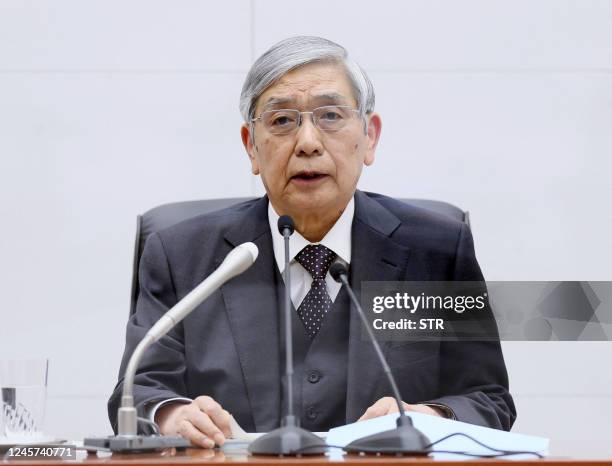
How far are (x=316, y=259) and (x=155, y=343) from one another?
0.37m

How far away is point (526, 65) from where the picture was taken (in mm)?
2613

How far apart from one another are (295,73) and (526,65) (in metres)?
0.97

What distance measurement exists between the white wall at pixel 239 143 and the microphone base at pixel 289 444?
4.96 feet

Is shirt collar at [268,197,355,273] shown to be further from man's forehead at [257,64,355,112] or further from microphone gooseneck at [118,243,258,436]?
microphone gooseneck at [118,243,258,436]

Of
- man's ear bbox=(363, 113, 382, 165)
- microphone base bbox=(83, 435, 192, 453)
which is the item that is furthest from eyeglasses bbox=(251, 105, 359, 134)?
microphone base bbox=(83, 435, 192, 453)

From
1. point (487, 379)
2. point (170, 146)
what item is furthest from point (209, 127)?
point (487, 379)

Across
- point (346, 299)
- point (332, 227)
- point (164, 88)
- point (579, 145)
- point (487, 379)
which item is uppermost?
point (164, 88)

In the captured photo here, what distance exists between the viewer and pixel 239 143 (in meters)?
2.60

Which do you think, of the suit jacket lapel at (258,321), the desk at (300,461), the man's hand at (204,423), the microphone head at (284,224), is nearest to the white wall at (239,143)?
the suit jacket lapel at (258,321)

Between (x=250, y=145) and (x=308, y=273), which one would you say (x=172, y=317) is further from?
(x=250, y=145)

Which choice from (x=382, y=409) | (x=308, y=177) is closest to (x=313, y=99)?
(x=308, y=177)

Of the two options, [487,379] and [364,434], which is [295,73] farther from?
[364,434]

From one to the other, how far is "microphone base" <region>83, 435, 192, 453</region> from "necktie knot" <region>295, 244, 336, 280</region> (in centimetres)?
74

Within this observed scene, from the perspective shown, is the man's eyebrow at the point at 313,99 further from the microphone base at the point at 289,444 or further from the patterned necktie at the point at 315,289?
the microphone base at the point at 289,444
